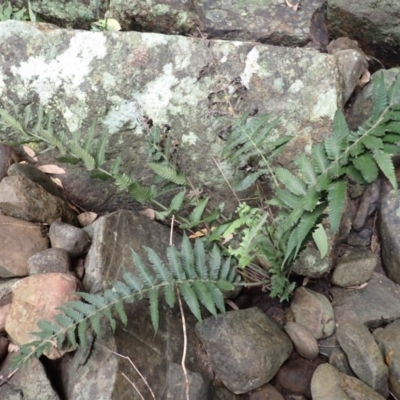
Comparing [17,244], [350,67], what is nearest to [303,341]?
[17,244]

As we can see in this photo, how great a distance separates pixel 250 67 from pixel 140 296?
1.81m

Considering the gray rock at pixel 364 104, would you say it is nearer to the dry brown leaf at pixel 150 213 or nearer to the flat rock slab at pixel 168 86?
the flat rock slab at pixel 168 86

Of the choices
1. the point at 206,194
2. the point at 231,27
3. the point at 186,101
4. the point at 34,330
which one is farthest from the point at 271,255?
the point at 231,27

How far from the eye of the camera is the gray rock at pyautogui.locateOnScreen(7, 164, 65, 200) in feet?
10.4

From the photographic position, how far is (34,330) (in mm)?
2598

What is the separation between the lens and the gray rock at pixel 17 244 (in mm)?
2893

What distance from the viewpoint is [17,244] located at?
2.95 meters

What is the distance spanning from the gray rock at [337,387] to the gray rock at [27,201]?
2.03 meters

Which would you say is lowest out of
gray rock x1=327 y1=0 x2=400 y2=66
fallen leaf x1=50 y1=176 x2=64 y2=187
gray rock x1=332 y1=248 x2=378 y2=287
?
gray rock x1=332 y1=248 x2=378 y2=287

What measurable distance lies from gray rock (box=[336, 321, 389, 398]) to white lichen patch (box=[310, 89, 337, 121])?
1433mm

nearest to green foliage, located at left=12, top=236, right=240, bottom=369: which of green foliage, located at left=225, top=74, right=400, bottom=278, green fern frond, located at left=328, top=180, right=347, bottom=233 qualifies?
green foliage, located at left=225, top=74, right=400, bottom=278

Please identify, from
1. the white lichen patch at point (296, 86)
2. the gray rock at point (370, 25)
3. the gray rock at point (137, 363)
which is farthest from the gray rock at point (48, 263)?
A: the gray rock at point (370, 25)

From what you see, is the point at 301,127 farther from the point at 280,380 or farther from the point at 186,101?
the point at 280,380

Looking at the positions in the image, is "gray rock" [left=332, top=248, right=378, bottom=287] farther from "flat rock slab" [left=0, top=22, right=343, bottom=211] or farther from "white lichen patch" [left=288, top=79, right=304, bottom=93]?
"white lichen patch" [left=288, top=79, right=304, bottom=93]
